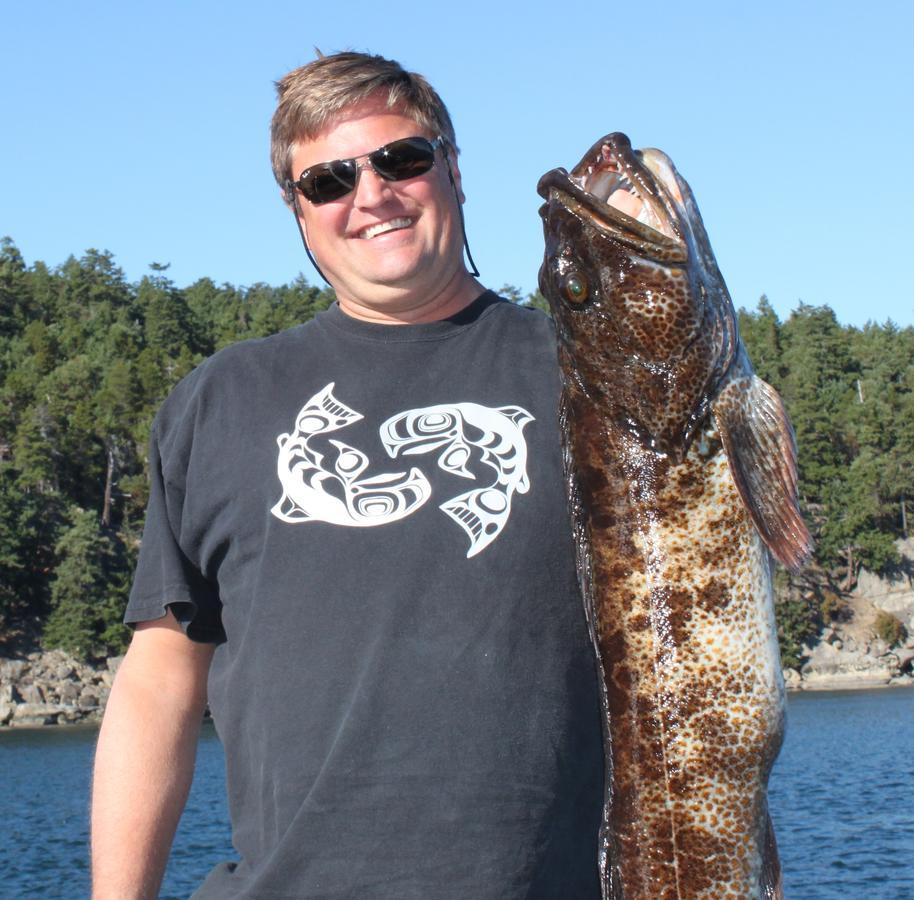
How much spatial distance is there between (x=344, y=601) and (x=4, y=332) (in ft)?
430

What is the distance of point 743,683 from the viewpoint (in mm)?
3346

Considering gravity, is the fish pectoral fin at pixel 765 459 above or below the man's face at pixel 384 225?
below

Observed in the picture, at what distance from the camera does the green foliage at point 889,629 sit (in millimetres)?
80438

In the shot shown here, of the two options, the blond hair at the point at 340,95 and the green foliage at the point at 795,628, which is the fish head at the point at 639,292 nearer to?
the blond hair at the point at 340,95

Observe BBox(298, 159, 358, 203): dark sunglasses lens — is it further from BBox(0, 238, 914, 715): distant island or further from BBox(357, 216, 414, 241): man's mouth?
BBox(0, 238, 914, 715): distant island

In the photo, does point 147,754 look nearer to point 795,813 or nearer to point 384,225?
point 384,225

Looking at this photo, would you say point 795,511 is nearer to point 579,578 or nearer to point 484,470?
point 579,578

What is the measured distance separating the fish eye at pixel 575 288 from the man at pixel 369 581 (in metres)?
Answer: 0.22

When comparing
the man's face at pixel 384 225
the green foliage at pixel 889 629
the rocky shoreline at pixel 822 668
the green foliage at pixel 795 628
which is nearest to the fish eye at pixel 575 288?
the man's face at pixel 384 225

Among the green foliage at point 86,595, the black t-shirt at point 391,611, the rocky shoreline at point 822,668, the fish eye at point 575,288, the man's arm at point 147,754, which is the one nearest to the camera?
the black t-shirt at point 391,611

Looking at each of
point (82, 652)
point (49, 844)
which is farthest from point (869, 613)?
point (49, 844)

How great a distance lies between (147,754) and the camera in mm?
3924

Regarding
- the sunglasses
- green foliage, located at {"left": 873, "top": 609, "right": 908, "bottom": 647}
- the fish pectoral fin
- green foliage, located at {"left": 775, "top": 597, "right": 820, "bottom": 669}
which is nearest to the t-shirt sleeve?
the sunglasses

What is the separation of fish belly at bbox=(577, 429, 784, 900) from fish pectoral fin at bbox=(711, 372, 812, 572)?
71 millimetres
